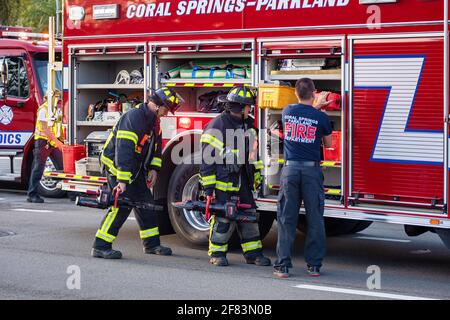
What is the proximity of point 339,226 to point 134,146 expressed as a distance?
2.78 metres

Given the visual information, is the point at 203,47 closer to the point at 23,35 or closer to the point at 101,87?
the point at 101,87

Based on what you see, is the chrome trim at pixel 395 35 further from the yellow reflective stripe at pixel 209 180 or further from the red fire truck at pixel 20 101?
the red fire truck at pixel 20 101

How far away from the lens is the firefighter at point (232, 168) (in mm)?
8805

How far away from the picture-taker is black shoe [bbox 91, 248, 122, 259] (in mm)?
9125

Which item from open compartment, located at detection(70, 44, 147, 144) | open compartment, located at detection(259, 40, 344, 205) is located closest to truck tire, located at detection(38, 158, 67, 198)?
open compartment, located at detection(70, 44, 147, 144)

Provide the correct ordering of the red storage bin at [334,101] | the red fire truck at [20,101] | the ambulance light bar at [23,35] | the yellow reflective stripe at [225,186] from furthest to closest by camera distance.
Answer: the ambulance light bar at [23,35], the red fire truck at [20,101], the yellow reflective stripe at [225,186], the red storage bin at [334,101]

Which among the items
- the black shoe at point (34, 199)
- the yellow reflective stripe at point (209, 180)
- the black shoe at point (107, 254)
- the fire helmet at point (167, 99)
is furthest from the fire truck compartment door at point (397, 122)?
the black shoe at point (34, 199)

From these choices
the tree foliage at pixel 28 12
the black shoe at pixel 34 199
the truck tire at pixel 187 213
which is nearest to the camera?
the truck tire at pixel 187 213

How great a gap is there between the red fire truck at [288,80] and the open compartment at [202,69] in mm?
13

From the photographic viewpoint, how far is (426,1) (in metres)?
8.05

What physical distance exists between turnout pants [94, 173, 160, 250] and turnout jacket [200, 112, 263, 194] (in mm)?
717

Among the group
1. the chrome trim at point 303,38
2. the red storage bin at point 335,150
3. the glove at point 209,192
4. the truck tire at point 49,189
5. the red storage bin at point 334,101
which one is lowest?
the truck tire at point 49,189
